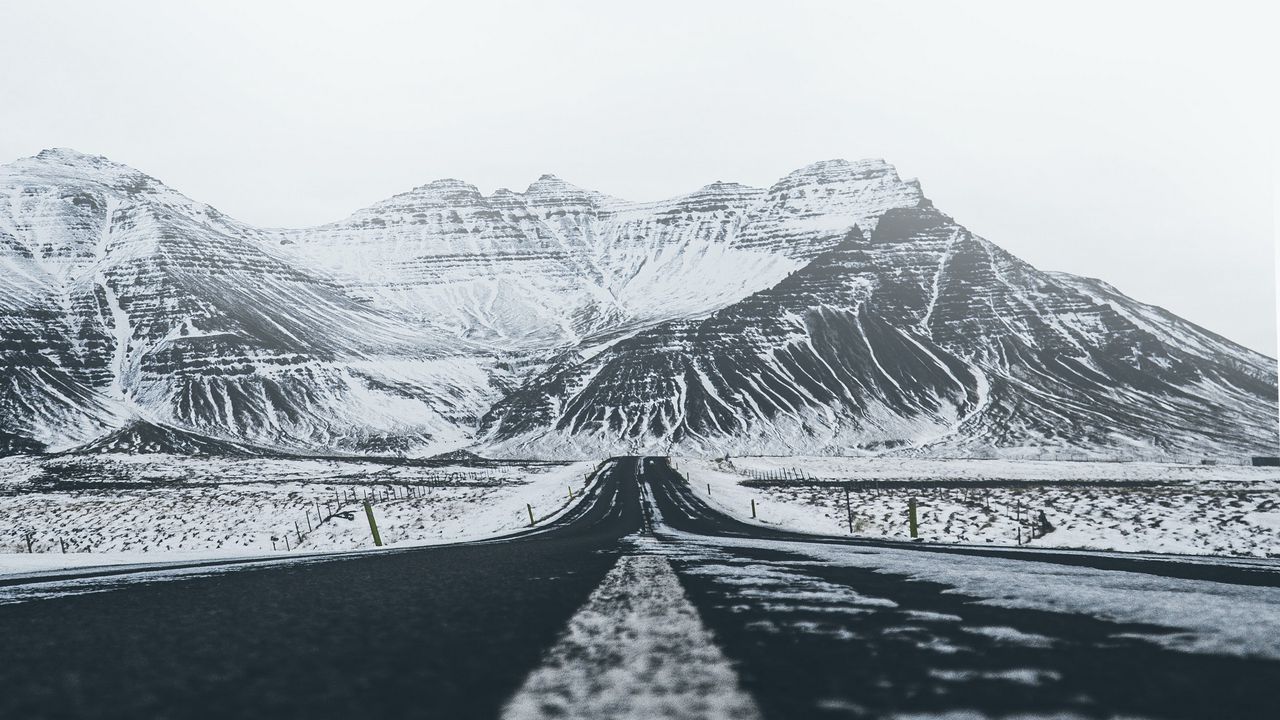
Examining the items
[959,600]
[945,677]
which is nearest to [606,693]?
[945,677]

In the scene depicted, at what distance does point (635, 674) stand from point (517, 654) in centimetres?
62

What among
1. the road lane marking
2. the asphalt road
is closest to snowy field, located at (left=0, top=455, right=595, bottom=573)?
the asphalt road

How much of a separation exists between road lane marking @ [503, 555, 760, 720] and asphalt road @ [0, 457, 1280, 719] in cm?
8

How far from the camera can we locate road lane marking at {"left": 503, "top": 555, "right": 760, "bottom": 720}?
91.5 inches

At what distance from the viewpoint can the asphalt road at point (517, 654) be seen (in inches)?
94.1

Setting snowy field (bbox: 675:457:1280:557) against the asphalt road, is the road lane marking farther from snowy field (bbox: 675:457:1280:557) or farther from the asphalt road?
snowy field (bbox: 675:457:1280:557)

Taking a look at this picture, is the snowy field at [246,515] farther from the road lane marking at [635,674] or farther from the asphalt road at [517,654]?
the road lane marking at [635,674]

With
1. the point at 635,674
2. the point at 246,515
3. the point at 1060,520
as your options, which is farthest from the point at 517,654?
the point at 246,515

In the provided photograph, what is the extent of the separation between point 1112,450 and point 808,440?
65442 millimetres

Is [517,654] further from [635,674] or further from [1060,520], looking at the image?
[1060,520]

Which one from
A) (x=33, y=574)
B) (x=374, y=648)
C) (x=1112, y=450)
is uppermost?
(x=374, y=648)

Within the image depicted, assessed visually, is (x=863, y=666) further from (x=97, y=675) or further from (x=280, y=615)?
(x=280, y=615)

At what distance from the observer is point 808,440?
19312 cm

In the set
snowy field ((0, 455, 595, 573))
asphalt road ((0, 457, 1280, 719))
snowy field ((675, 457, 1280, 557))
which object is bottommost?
snowy field ((0, 455, 595, 573))
